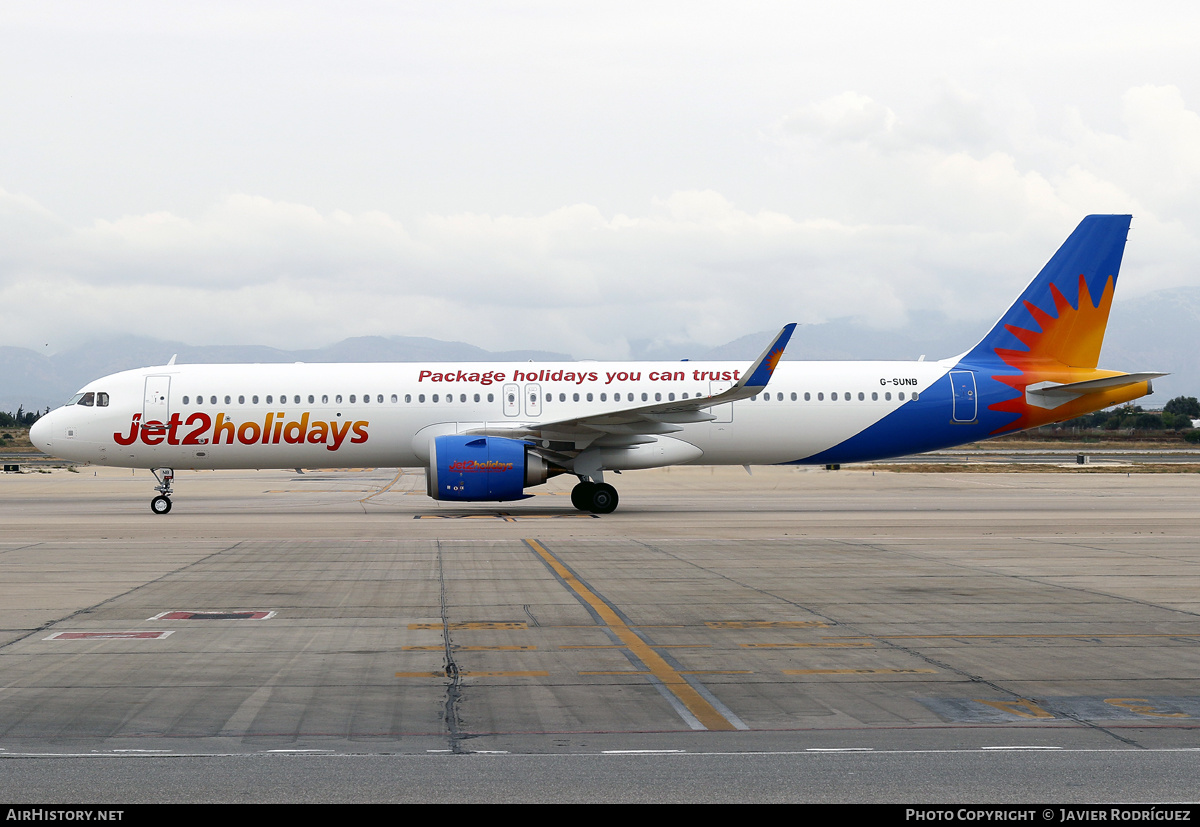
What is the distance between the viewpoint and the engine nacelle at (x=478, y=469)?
25.5m

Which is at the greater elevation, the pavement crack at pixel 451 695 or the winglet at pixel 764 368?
the winglet at pixel 764 368

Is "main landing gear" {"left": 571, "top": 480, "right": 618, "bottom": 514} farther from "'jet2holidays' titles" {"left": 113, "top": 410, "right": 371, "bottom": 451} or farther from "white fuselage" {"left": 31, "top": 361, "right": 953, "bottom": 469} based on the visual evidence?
"'jet2holidays' titles" {"left": 113, "top": 410, "right": 371, "bottom": 451}

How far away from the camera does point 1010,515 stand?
25719 mm

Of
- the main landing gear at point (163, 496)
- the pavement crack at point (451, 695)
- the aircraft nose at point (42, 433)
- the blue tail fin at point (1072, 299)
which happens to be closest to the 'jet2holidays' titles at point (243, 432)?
the main landing gear at point (163, 496)

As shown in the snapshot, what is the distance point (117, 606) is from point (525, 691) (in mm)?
6222

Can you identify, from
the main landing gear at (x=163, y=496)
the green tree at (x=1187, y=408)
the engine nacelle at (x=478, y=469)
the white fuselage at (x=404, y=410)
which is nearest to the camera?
the engine nacelle at (x=478, y=469)

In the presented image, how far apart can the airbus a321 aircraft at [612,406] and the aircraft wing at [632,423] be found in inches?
2.8

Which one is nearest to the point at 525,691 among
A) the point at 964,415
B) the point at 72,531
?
the point at 72,531

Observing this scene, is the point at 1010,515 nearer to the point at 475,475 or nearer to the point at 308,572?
the point at 475,475

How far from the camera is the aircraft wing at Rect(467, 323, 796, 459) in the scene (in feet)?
82.2

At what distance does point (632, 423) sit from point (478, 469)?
391 centimetres

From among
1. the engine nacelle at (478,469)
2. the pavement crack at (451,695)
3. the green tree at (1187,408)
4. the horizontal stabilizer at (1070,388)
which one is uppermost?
the green tree at (1187,408)

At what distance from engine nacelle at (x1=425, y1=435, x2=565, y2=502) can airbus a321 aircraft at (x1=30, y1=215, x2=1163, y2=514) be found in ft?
2.74

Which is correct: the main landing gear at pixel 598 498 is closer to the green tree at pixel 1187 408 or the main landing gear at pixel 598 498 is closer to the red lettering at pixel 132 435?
the red lettering at pixel 132 435
